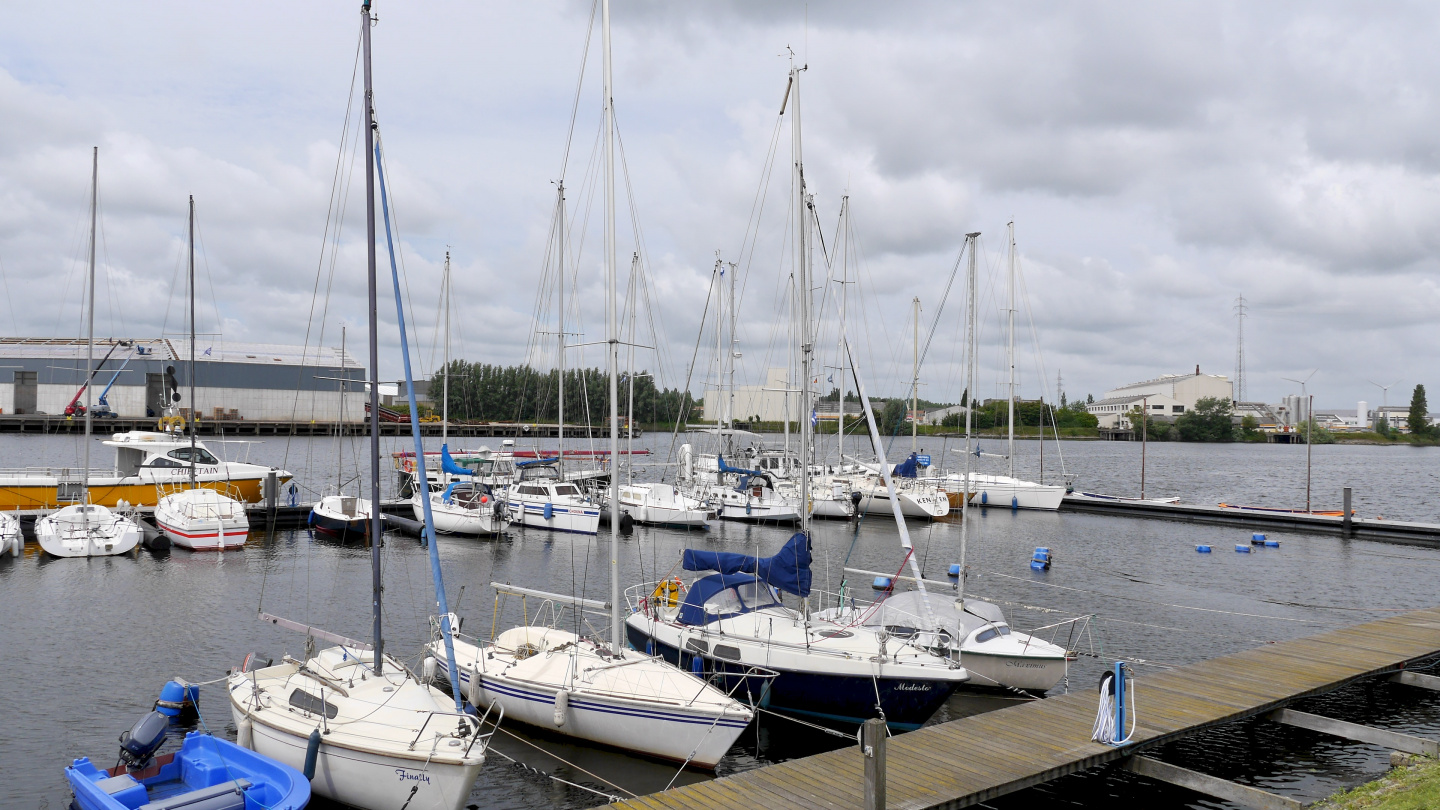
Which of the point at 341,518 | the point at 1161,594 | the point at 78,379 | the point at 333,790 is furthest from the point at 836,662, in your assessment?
the point at 78,379

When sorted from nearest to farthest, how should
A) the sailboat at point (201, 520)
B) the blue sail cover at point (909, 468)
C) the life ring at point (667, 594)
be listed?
the life ring at point (667, 594) → the sailboat at point (201, 520) → the blue sail cover at point (909, 468)

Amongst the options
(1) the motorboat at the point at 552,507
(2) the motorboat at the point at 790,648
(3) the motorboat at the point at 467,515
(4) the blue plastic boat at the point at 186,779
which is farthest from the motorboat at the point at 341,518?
(4) the blue plastic boat at the point at 186,779

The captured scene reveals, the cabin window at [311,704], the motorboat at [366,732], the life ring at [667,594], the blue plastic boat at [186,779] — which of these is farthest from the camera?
the life ring at [667,594]

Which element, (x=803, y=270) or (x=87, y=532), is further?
(x=87, y=532)

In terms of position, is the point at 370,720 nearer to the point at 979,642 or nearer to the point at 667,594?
the point at 667,594

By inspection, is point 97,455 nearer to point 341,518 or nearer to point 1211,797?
point 341,518

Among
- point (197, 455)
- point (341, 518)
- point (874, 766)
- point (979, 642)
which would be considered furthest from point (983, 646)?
point (197, 455)

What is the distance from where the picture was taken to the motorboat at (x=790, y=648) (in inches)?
628

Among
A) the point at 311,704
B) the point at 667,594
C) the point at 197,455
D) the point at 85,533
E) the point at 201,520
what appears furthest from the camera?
the point at 197,455

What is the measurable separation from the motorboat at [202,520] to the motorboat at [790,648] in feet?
87.2

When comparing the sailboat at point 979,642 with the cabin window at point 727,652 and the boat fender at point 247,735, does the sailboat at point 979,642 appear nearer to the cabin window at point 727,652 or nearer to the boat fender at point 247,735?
the cabin window at point 727,652

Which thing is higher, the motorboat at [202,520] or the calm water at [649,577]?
the motorboat at [202,520]

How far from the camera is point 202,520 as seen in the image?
122ft

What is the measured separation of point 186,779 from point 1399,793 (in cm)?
1709
